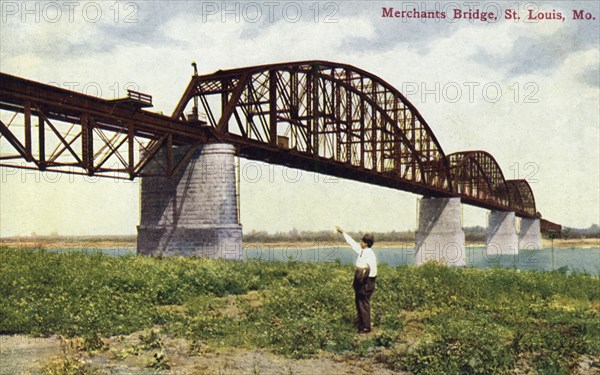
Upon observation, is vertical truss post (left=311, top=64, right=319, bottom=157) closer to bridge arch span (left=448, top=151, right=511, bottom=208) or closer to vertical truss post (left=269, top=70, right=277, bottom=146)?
vertical truss post (left=269, top=70, right=277, bottom=146)

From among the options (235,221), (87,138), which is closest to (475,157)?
(235,221)

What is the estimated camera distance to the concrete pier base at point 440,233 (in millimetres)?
68750

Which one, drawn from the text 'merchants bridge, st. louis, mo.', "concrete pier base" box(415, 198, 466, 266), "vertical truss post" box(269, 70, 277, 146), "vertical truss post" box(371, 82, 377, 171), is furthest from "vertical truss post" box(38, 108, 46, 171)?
"concrete pier base" box(415, 198, 466, 266)

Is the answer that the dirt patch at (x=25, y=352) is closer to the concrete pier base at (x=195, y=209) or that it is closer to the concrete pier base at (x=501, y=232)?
Answer: the concrete pier base at (x=195, y=209)

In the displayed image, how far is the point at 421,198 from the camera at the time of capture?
7794 cm

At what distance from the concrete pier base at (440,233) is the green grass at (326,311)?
50811 mm

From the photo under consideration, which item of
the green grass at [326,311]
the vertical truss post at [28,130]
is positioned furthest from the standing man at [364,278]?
the vertical truss post at [28,130]

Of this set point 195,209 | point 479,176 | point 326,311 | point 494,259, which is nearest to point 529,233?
point 479,176

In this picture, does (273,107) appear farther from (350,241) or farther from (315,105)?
(350,241)

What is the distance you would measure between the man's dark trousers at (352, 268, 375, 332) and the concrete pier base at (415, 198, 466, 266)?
56493 mm

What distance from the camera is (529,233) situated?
13788 cm

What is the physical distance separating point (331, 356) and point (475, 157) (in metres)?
92.2

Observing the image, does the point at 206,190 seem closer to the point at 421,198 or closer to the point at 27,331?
the point at 27,331

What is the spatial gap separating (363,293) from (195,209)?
2101 centimetres
